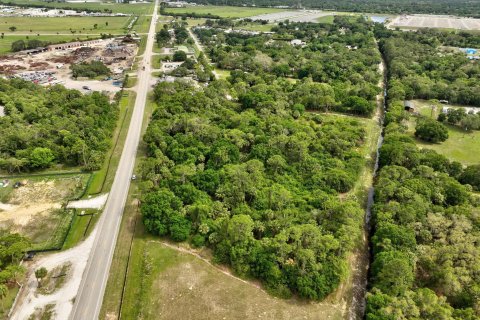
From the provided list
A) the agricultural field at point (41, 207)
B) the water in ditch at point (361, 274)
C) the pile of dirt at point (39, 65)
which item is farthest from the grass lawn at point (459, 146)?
the pile of dirt at point (39, 65)

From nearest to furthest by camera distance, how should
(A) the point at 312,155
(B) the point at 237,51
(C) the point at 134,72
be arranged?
(A) the point at 312,155 < (C) the point at 134,72 < (B) the point at 237,51

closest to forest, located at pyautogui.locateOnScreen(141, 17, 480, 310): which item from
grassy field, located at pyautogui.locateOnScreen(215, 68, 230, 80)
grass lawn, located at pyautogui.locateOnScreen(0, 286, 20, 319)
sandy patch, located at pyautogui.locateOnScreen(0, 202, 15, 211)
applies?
grassy field, located at pyautogui.locateOnScreen(215, 68, 230, 80)

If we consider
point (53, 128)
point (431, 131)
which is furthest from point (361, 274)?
point (53, 128)

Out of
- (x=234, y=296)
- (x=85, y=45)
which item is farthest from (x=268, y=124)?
(x=85, y=45)

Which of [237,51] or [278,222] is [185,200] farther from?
[237,51]

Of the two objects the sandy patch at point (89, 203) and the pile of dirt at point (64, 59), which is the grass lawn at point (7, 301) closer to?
the sandy patch at point (89, 203)
